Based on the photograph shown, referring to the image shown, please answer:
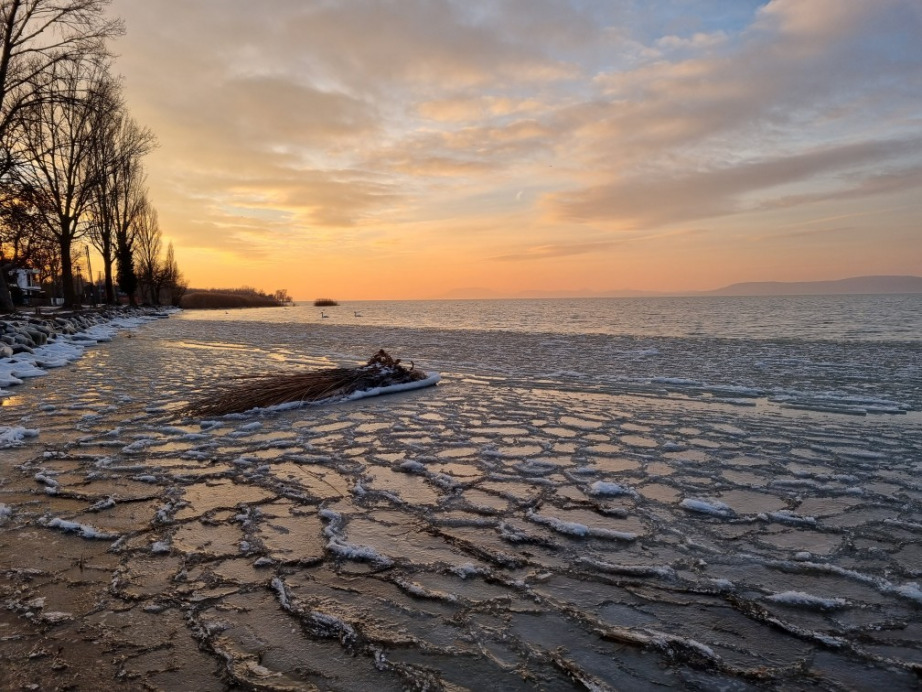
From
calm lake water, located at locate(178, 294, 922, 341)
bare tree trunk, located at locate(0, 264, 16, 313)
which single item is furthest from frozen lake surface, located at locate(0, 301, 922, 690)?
calm lake water, located at locate(178, 294, 922, 341)

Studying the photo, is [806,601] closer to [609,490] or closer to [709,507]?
[709,507]

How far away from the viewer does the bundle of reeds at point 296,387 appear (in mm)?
6949

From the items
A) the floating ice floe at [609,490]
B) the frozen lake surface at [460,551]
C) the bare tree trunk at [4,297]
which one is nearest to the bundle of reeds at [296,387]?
the frozen lake surface at [460,551]

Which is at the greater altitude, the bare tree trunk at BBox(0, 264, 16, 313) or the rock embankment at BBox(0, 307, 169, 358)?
the bare tree trunk at BBox(0, 264, 16, 313)

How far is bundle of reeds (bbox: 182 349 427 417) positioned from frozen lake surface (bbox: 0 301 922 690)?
445 millimetres

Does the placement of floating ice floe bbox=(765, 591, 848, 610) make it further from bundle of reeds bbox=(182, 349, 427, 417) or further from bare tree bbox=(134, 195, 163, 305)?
bare tree bbox=(134, 195, 163, 305)

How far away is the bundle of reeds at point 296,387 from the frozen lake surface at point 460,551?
45 cm

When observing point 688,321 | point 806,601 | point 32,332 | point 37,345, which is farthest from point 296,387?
point 688,321

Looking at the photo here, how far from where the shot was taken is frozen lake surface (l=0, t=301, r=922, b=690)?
6.57 feet

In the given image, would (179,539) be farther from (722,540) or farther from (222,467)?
(722,540)

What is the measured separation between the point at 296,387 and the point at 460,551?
18.8 ft

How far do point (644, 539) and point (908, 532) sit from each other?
5.74 ft

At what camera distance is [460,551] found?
2938mm

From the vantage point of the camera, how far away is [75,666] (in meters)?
1.92
